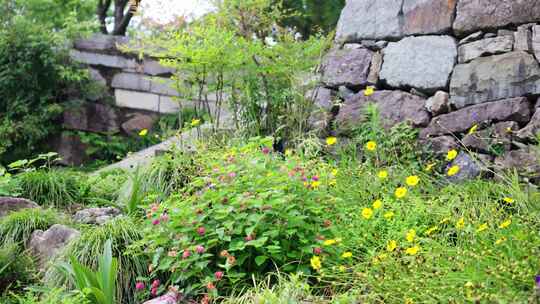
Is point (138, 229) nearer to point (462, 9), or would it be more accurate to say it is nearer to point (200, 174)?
point (200, 174)

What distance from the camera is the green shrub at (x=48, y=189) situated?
488 cm

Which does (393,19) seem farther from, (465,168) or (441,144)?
(465,168)

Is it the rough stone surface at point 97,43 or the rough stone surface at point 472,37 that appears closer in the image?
the rough stone surface at point 472,37

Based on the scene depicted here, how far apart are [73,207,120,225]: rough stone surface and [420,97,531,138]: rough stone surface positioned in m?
2.31

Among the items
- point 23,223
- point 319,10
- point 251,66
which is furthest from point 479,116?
point 319,10

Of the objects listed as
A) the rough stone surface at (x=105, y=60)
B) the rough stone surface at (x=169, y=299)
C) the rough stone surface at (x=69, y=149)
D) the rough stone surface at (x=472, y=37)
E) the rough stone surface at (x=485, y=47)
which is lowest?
the rough stone surface at (x=69, y=149)

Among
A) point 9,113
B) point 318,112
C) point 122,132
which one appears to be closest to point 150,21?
point 122,132

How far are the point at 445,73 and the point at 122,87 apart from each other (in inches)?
193

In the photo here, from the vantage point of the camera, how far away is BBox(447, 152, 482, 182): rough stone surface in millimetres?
4262

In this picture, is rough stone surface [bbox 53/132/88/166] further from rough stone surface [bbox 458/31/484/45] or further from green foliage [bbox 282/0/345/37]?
rough stone surface [bbox 458/31/484/45]

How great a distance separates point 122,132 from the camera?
8.28 m

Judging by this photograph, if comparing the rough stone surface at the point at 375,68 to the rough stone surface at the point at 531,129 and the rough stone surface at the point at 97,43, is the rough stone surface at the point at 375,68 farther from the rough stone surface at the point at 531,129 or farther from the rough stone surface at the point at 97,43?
the rough stone surface at the point at 97,43

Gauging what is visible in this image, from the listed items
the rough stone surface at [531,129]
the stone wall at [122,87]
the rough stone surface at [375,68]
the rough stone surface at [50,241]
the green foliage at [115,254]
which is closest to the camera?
the green foliage at [115,254]

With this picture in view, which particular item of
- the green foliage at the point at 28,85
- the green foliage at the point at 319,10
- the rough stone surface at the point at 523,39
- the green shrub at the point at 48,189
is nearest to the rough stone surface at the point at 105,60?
the green foliage at the point at 28,85
